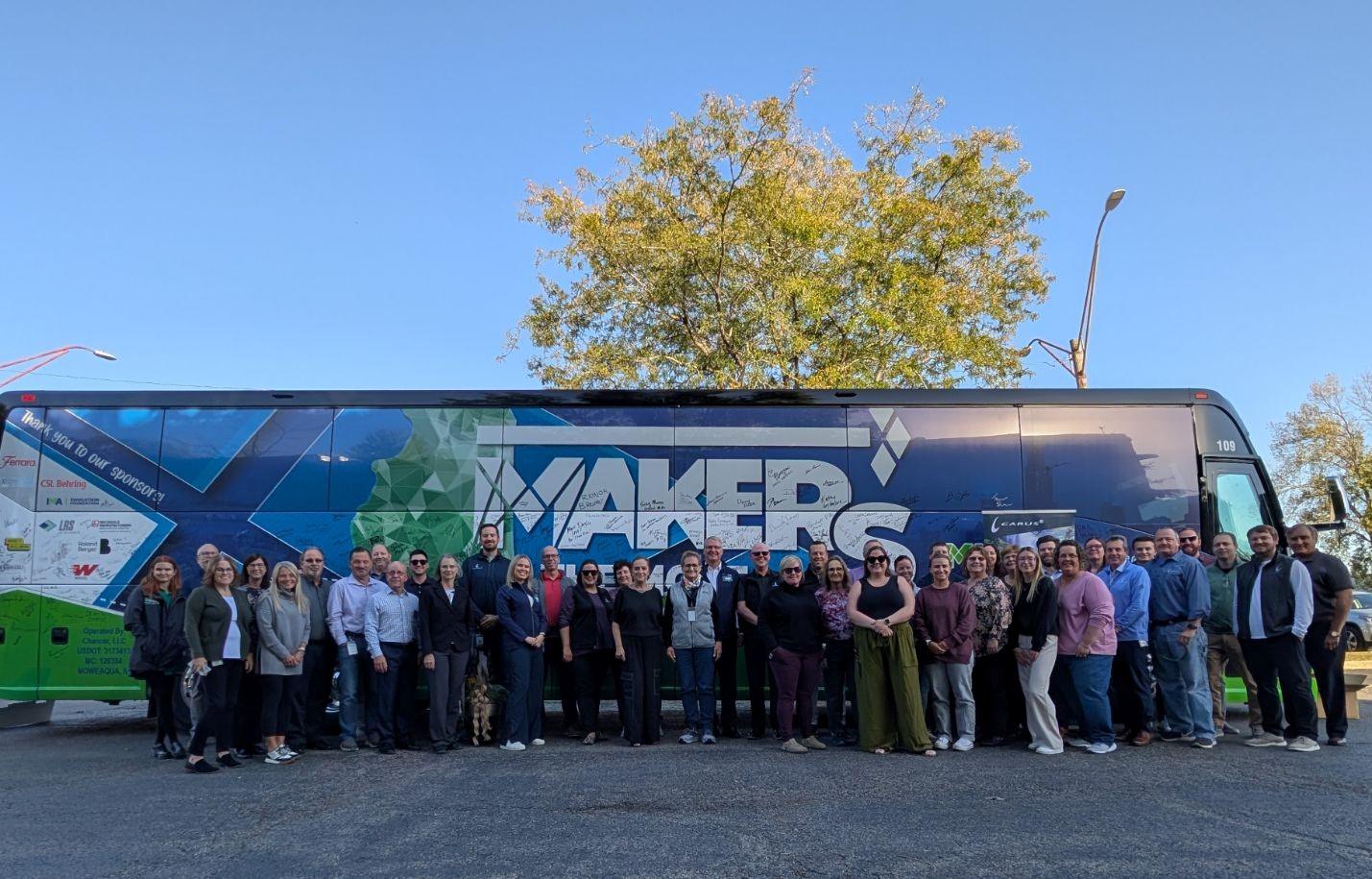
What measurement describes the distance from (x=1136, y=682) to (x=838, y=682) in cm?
267

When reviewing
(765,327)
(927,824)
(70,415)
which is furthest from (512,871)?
(765,327)

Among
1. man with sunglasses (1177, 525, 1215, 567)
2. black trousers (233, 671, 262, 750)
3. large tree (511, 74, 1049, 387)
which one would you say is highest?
large tree (511, 74, 1049, 387)

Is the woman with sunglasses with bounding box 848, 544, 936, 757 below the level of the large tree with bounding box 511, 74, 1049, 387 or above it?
below

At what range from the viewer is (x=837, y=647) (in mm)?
9055

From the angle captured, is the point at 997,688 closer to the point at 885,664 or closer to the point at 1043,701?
the point at 1043,701

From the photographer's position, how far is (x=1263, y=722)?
8820 millimetres

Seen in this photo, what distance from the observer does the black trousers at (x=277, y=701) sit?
827 centimetres

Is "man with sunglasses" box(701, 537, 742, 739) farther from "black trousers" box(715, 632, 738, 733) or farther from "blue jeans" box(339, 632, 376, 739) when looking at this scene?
"blue jeans" box(339, 632, 376, 739)

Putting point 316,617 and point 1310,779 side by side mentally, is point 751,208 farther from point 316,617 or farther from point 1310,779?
point 1310,779

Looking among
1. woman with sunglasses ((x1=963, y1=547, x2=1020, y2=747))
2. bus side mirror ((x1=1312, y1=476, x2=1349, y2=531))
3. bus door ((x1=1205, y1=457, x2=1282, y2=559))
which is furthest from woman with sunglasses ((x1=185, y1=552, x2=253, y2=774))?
bus side mirror ((x1=1312, y1=476, x2=1349, y2=531))

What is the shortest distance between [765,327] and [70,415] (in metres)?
10.8

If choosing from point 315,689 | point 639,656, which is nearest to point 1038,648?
point 639,656

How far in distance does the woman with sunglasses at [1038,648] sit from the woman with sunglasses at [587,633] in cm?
377

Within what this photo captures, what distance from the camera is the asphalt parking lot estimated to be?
5.21 m
